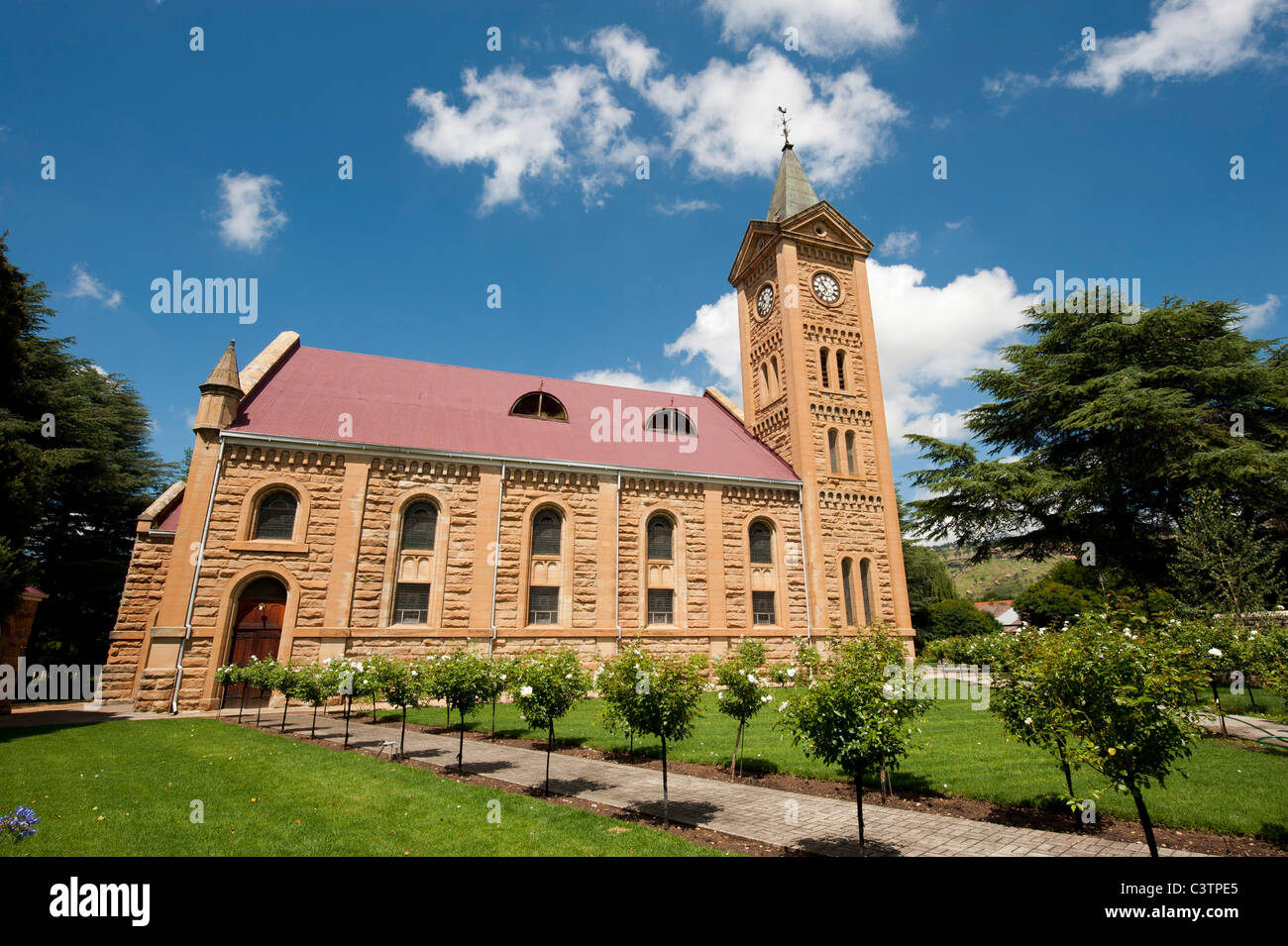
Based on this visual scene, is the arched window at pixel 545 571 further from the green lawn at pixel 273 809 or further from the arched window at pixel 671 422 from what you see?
the green lawn at pixel 273 809

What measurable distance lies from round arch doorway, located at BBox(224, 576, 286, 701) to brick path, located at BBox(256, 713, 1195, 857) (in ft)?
32.0

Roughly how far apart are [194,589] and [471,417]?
1186 centimetres

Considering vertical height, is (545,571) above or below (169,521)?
below

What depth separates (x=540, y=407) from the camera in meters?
28.0

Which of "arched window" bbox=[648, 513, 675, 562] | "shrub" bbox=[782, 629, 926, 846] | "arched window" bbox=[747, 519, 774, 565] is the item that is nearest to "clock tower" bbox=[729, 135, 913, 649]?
"arched window" bbox=[747, 519, 774, 565]

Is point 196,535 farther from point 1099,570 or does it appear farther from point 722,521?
point 1099,570

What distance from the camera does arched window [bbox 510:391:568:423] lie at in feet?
90.3

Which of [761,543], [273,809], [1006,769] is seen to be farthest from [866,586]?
[273,809]

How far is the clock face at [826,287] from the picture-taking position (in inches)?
1244

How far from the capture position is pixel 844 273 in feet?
107

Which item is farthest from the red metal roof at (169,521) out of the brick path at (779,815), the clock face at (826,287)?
the clock face at (826,287)

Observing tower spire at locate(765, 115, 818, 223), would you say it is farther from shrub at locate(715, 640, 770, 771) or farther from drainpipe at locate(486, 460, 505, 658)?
shrub at locate(715, 640, 770, 771)

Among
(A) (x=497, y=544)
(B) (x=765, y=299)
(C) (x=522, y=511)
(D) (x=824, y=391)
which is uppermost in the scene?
(B) (x=765, y=299)

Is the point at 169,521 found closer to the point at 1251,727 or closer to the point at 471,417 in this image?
the point at 471,417
